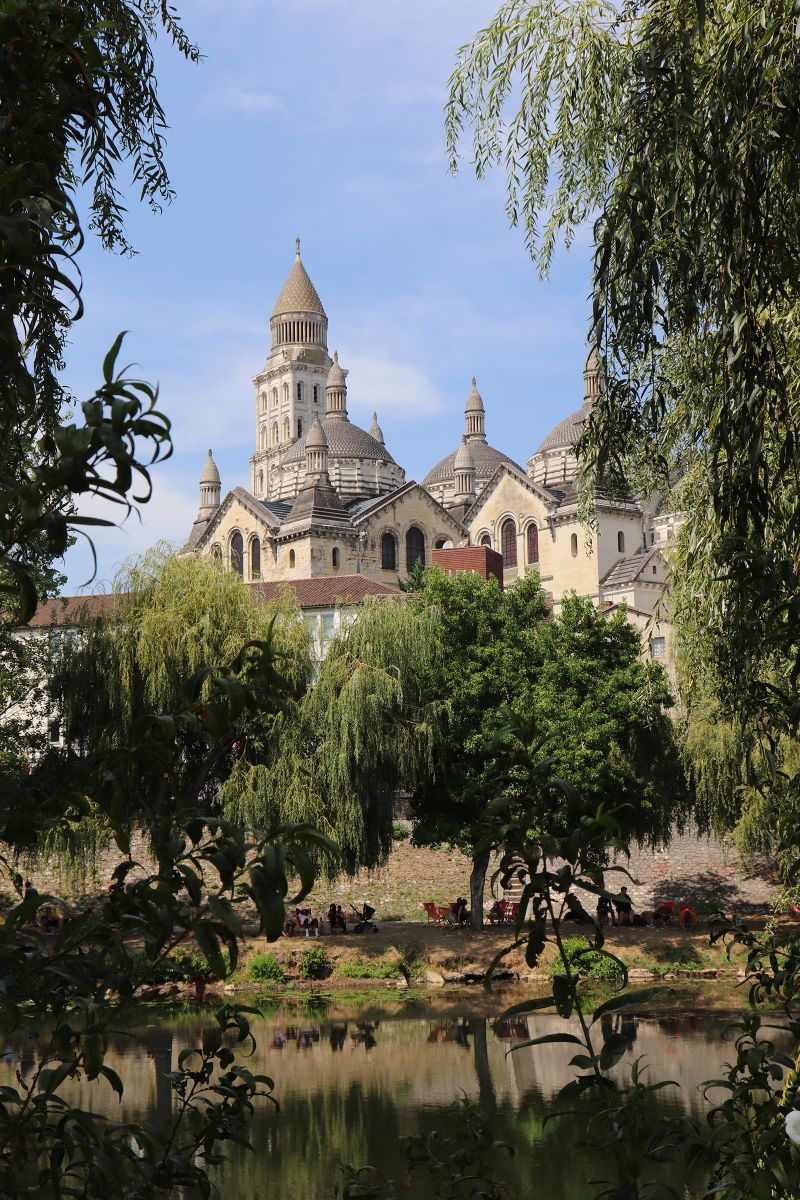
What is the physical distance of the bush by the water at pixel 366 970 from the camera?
23.0 m

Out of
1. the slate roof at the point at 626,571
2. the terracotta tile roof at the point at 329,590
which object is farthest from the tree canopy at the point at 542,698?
the slate roof at the point at 626,571

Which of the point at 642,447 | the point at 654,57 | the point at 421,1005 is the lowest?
the point at 421,1005

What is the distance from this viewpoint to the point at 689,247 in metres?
6.19

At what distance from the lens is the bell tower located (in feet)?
316

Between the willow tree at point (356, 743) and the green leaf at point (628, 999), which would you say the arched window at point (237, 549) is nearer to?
the willow tree at point (356, 743)

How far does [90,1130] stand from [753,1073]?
2.19m

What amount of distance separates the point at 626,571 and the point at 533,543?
6096mm

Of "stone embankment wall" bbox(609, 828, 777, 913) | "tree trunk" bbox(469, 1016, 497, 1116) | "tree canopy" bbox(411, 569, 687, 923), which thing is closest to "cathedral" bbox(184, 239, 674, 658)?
"stone embankment wall" bbox(609, 828, 777, 913)

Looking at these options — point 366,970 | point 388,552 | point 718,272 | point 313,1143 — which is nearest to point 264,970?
point 366,970

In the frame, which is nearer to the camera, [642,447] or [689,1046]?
[642,447]

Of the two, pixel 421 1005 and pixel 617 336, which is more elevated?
pixel 617 336

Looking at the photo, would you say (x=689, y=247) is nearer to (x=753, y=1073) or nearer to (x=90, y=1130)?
(x=753, y=1073)

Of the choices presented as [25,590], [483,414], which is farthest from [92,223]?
[483,414]

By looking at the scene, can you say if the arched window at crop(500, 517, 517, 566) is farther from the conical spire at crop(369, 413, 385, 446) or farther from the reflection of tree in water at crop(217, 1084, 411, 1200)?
the reflection of tree in water at crop(217, 1084, 411, 1200)
